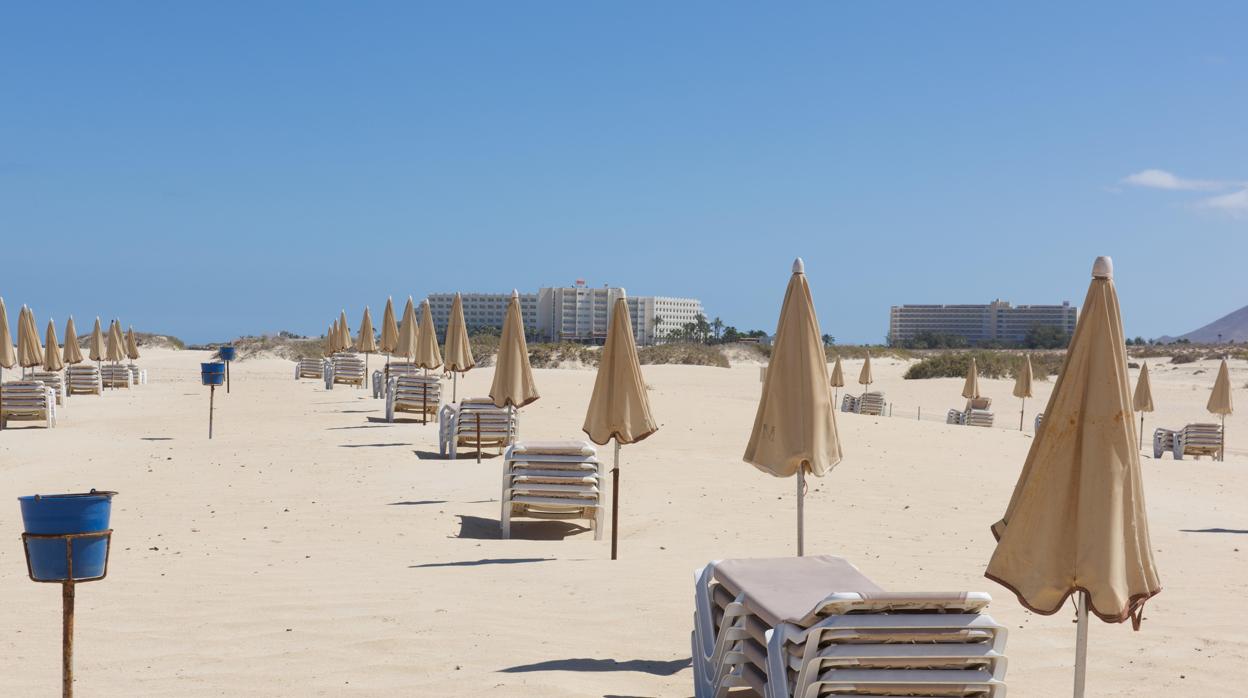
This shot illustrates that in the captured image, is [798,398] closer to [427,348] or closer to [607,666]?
[607,666]

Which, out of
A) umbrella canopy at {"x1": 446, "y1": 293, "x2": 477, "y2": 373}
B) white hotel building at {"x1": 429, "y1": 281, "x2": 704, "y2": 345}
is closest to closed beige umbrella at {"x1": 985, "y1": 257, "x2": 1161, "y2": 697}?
umbrella canopy at {"x1": 446, "y1": 293, "x2": 477, "y2": 373}

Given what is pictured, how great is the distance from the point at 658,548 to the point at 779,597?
4.68 meters

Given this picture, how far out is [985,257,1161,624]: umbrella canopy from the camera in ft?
13.8

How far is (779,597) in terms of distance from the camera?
4852mm

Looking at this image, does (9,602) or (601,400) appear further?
(601,400)

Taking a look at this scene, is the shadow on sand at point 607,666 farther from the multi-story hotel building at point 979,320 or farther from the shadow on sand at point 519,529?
the multi-story hotel building at point 979,320

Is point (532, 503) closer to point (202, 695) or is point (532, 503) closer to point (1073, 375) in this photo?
point (202, 695)

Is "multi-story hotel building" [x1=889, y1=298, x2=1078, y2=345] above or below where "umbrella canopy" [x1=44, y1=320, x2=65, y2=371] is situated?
above

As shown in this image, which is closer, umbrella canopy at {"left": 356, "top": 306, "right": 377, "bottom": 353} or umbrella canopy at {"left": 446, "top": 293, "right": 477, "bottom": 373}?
umbrella canopy at {"left": 446, "top": 293, "right": 477, "bottom": 373}

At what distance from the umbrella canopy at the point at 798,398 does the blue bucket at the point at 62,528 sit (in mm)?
3776

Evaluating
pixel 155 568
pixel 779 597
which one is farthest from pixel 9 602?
pixel 779 597

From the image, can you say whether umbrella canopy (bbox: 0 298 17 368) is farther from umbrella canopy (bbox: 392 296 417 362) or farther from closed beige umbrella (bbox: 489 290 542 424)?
closed beige umbrella (bbox: 489 290 542 424)

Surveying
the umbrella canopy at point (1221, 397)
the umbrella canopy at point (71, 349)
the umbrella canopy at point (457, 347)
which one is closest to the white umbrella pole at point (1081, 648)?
the umbrella canopy at point (457, 347)

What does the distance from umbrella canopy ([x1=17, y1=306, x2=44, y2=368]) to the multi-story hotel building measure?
373ft
